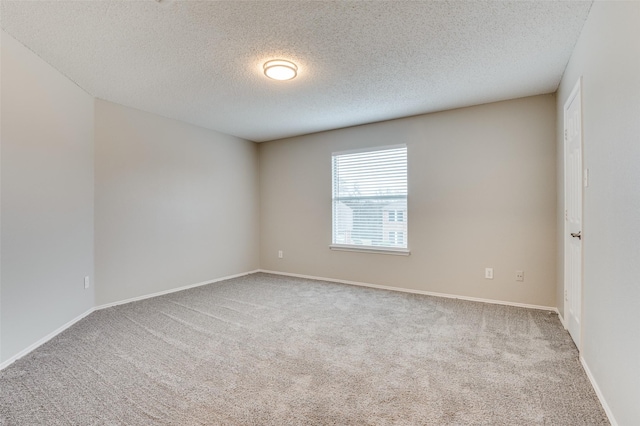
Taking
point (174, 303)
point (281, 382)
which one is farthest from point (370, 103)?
point (174, 303)

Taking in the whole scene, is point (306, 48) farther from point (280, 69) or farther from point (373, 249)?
point (373, 249)

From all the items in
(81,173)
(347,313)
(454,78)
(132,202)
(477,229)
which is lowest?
(347,313)

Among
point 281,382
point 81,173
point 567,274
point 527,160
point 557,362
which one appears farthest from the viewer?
point 527,160

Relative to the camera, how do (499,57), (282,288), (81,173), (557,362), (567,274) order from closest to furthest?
1. (557,362)
2. (499,57)
3. (567,274)
4. (81,173)
5. (282,288)

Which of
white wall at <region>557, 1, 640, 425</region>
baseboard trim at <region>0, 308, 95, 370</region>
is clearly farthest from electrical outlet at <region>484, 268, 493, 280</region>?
baseboard trim at <region>0, 308, 95, 370</region>

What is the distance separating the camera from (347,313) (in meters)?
3.36

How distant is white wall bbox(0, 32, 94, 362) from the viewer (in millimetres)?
2303

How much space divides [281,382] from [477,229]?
299 centimetres

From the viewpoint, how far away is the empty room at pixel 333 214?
175 cm

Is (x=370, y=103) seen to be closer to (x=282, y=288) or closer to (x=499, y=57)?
(x=499, y=57)

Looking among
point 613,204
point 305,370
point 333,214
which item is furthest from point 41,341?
point 613,204

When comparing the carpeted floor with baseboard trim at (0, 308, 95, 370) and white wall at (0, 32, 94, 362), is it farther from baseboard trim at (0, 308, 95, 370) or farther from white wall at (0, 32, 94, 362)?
white wall at (0, 32, 94, 362)

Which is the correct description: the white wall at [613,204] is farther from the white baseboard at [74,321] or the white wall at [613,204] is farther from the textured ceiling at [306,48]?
the white baseboard at [74,321]

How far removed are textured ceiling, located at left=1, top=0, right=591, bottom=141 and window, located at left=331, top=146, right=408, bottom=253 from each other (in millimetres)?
965
